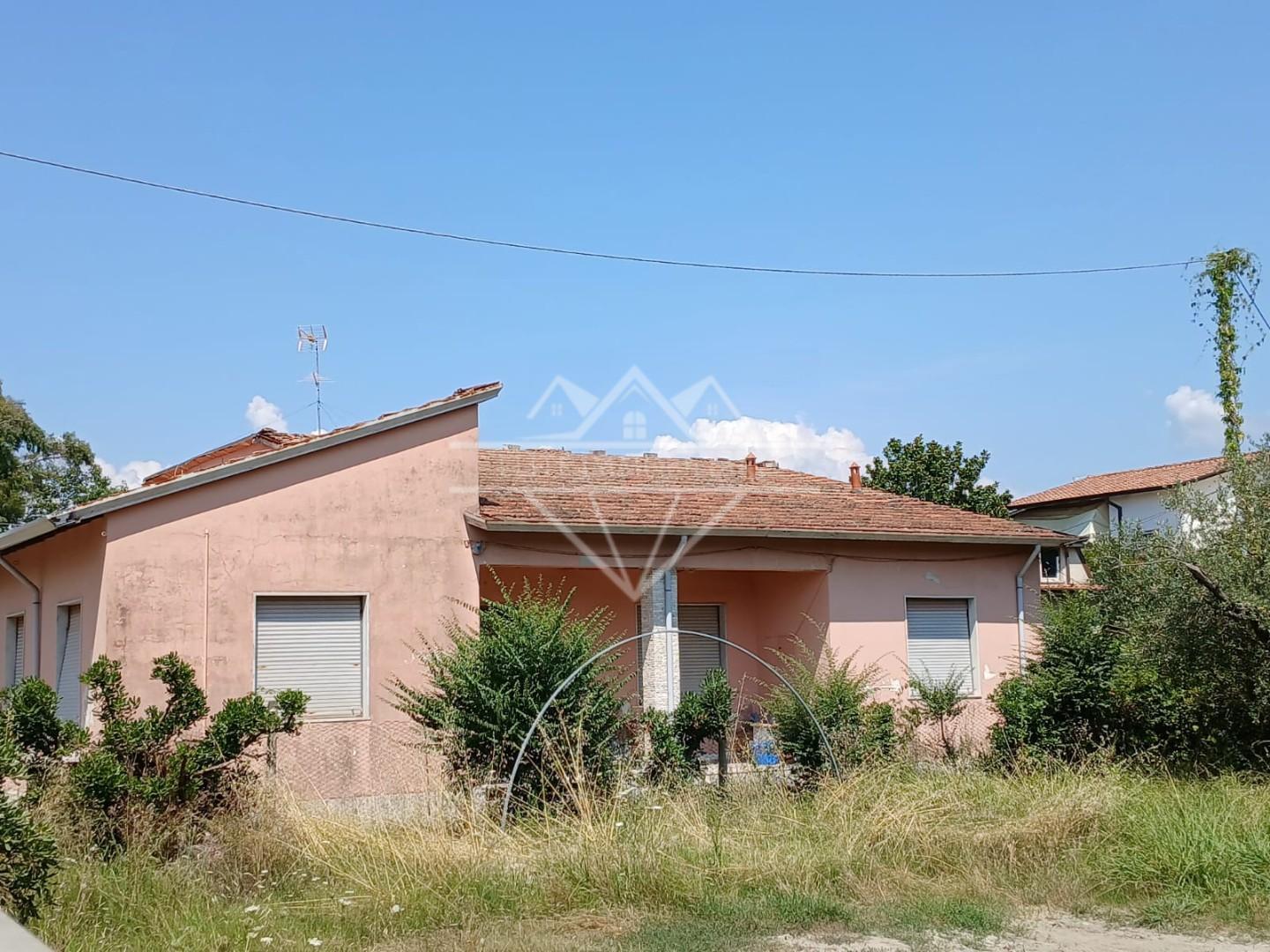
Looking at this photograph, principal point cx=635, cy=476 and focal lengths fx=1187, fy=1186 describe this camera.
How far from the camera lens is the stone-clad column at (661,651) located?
14.9m

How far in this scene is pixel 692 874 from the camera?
26.9ft

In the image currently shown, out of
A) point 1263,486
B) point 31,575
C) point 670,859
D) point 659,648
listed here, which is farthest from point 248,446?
point 1263,486

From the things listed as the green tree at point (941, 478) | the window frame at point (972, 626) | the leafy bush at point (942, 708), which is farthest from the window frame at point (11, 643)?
the green tree at point (941, 478)

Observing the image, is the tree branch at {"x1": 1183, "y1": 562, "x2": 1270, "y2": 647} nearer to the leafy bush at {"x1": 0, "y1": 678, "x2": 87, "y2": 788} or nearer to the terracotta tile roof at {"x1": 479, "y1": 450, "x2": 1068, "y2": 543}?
the terracotta tile roof at {"x1": 479, "y1": 450, "x2": 1068, "y2": 543}

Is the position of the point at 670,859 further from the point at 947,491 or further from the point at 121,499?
the point at 947,491

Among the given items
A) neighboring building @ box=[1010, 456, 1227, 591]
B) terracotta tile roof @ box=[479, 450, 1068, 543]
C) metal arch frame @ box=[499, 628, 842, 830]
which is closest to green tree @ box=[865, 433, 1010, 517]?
neighboring building @ box=[1010, 456, 1227, 591]

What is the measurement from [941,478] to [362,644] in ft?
78.6

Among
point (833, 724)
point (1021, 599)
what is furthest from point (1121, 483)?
point (833, 724)

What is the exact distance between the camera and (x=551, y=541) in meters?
14.4

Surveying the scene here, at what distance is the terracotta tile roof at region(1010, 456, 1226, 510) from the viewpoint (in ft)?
113

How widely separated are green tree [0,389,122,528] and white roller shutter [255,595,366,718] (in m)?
18.8

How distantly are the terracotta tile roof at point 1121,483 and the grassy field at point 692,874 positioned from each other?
86.6 ft

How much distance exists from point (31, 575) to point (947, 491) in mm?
25068

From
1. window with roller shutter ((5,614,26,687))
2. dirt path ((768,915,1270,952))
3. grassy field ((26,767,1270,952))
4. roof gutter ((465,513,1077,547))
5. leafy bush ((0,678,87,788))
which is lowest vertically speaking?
dirt path ((768,915,1270,952))
